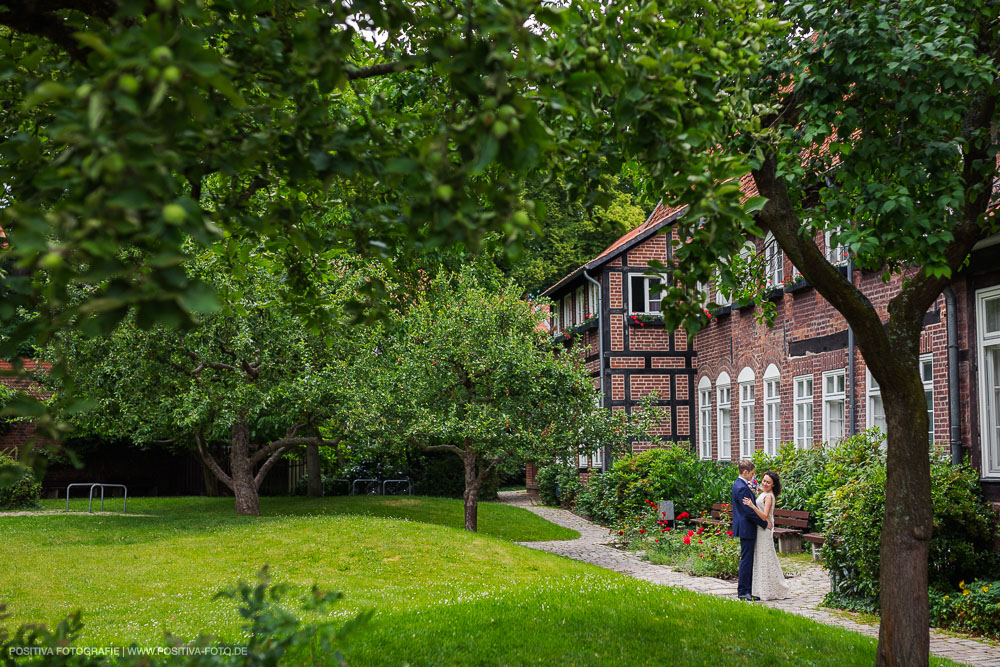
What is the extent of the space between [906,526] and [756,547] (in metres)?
4.95

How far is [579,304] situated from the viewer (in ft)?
88.1

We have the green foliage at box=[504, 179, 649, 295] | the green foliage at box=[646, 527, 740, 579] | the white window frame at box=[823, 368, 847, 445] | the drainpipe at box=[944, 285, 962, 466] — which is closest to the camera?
the drainpipe at box=[944, 285, 962, 466]

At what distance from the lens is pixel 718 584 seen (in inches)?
489

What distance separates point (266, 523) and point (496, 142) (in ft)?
51.0

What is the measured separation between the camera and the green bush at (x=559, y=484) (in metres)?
25.4

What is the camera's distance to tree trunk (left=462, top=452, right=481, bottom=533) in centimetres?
1700

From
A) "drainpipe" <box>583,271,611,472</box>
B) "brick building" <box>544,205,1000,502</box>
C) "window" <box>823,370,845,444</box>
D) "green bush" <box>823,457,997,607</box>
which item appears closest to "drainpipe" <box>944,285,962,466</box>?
"brick building" <box>544,205,1000,502</box>

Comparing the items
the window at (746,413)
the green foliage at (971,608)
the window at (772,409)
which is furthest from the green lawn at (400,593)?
the window at (772,409)

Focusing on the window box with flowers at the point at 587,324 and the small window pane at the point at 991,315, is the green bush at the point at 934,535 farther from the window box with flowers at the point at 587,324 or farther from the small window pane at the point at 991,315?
the window box with flowers at the point at 587,324

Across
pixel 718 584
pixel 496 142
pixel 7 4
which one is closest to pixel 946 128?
pixel 496 142

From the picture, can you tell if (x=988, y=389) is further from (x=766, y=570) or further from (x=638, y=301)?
(x=638, y=301)

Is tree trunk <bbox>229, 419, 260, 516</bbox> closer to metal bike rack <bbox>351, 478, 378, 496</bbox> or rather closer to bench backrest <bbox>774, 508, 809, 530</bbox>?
metal bike rack <bbox>351, 478, 378, 496</bbox>

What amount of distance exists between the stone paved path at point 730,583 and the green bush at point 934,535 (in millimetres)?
535

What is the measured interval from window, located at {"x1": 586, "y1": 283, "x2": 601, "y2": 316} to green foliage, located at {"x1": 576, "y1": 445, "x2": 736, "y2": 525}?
5.24m
